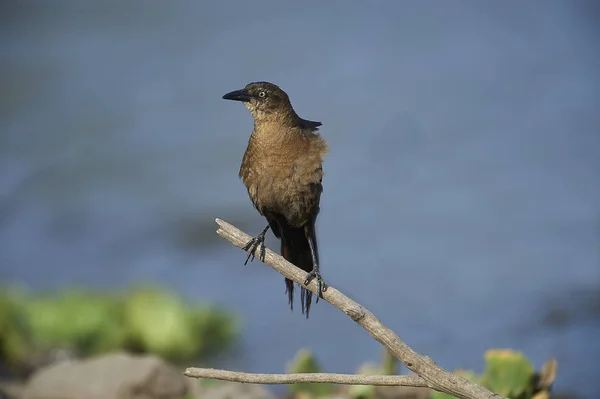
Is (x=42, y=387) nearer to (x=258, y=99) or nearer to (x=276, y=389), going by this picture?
(x=276, y=389)

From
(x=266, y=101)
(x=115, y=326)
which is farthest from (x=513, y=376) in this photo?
(x=115, y=326)

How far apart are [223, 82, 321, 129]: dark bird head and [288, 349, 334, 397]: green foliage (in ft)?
4.37

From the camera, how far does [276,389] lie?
18.5 ft

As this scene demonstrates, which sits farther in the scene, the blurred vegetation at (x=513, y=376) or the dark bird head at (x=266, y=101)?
the blurred vegetation at (x=513, y=376)

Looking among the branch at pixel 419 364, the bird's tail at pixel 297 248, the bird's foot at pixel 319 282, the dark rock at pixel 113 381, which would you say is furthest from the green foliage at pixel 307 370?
the branch at pixel 419 364

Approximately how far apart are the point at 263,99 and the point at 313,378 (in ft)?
3.34

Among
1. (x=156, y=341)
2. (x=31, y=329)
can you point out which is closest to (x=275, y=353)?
(x=156, y=341)

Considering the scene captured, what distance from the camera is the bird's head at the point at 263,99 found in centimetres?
347

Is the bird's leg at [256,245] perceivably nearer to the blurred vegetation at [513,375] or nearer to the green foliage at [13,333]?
the blurred vegetation at [513,375]

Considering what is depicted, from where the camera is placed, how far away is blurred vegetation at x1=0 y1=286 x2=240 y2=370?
18.2 ft

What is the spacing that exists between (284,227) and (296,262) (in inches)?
5.6

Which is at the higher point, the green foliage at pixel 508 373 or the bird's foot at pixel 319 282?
the green foliage at pixel 508 373

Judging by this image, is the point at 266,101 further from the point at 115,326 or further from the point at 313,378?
the point at 115,326

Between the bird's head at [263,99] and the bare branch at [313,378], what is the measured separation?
3.03 ft
